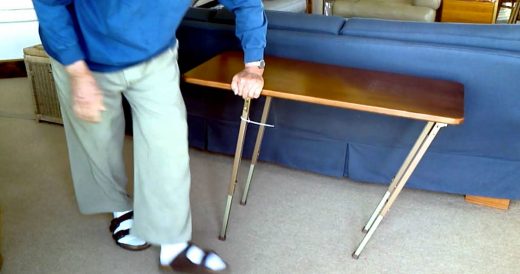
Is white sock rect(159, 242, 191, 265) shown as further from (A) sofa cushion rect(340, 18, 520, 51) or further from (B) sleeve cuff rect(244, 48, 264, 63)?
(A) sofa cushion rect(340, 18, 520, 51)

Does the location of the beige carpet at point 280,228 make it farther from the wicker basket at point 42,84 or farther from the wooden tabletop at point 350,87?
the wooden tabletop at point 350,87

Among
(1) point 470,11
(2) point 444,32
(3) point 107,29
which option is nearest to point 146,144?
(3) point 107,29

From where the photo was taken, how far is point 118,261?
5.24 ft

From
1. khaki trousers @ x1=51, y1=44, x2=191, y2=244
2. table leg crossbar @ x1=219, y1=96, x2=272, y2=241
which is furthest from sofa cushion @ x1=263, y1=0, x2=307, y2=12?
khaki trousers @ x1=51, y1=44, x2=191, y2=244

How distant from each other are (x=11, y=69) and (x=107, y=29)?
2420 millimetres

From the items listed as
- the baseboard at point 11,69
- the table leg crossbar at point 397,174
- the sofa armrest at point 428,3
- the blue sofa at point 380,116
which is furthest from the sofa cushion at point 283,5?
the table leg crossbar at point 397,174

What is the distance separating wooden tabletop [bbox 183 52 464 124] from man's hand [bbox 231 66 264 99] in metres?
0.03

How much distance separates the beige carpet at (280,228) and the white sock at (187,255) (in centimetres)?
9

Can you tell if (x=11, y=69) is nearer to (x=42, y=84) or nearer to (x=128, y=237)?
(x=42, y=84)

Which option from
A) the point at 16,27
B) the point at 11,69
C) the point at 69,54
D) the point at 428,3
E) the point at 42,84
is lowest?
the point at 11,69

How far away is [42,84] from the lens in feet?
8.05

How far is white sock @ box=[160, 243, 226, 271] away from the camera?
1.51 m

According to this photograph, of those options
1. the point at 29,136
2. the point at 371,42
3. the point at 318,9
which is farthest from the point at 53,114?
the point at 318,9

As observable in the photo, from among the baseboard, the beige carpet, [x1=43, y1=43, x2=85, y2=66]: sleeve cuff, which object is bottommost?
the beige carpet
